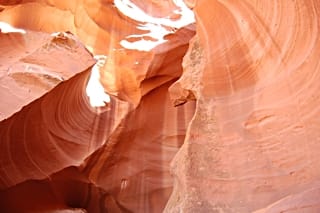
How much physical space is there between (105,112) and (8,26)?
1570mm

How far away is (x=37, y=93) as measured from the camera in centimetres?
440

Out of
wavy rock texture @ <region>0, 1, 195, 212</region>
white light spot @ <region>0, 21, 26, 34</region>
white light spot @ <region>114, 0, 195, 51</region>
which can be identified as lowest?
wavy rock texture @ <region>0, 1, 195, 212</region>

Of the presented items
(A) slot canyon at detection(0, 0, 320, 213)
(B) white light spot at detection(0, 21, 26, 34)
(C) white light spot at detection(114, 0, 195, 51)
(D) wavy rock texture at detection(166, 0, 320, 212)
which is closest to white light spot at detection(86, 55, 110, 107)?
(A) slot canyon at detection(0, 0, 320, 213)

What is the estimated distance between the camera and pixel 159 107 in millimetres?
5762

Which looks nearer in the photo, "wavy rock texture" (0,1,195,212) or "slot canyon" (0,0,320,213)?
"slot canyon" (0,0,320,213)

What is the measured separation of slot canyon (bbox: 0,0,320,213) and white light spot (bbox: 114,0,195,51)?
0.02m

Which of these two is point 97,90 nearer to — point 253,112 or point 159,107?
point 159,107

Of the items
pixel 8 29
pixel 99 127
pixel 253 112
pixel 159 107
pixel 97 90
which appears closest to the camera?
pixel 253 112

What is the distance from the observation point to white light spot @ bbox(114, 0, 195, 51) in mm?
5895

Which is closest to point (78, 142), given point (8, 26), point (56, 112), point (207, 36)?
point (56, 112)

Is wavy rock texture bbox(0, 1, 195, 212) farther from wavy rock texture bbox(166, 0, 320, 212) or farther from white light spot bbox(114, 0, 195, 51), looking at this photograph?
wavy rock texture bbox(166, 0, 320, 212)

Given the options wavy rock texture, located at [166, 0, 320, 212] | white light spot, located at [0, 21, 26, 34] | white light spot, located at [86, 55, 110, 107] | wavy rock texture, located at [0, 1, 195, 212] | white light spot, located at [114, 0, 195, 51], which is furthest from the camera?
white light spot, located at [114, 0, 195, 51]

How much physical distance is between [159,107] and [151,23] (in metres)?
1.27

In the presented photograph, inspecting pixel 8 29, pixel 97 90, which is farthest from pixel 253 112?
pixel 8 29
